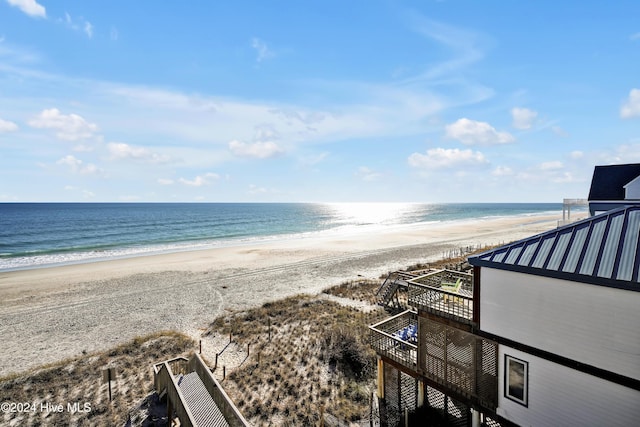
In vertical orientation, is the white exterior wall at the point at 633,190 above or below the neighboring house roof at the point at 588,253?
above

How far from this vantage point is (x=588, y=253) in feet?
24.6

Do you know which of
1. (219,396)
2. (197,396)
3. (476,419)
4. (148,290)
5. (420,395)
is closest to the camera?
(476,419)

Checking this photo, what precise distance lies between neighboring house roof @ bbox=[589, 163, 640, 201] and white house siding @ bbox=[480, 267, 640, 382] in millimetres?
20264

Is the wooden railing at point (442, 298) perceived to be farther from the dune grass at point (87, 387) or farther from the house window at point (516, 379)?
the dune grass at point (87, 387)

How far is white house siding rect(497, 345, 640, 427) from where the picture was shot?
22.3ft

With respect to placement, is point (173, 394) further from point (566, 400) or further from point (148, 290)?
point (148, 290)

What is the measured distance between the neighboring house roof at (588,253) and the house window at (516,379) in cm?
256

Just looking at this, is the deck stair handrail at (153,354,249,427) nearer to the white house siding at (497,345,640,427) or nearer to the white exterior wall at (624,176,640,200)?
the white house siding at (497,345,640,427)

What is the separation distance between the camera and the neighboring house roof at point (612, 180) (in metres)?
22.0

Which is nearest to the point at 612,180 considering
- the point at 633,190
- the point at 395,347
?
the point at 633,190

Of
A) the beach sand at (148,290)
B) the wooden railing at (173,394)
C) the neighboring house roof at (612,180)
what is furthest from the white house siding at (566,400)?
the neighboring house roof at (612,180)

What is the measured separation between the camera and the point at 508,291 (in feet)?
28.0

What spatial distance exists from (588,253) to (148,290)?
111ft

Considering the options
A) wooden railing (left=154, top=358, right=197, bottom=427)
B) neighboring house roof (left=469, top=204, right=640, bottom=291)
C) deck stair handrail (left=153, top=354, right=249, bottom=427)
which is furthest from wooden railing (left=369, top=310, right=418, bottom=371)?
wooden railing (left=154, top=358, right=197, bottom=427)
